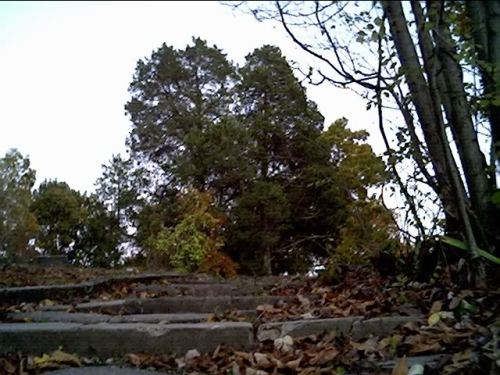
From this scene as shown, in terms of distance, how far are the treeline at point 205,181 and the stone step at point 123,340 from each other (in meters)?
3.56

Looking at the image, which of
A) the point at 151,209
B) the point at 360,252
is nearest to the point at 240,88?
the point at 151,209

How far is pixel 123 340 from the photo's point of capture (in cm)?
171

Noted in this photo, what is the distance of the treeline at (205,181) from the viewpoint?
984 centimetres

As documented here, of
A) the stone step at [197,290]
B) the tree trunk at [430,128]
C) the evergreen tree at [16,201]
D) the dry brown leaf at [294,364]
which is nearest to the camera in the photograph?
the dry brown leaf at [294,364]

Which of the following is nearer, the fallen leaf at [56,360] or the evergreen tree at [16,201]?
the fallen leaf at [56,360]

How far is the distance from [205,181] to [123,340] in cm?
1214

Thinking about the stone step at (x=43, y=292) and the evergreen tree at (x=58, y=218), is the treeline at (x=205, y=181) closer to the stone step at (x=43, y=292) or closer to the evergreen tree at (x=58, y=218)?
the evergreen tree at (x=58, y=218)

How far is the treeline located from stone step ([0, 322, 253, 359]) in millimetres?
3557

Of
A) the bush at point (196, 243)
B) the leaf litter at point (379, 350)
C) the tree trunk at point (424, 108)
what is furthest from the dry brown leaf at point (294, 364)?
the bush at point (196, 243)

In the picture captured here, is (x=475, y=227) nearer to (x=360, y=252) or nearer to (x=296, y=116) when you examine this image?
(x=360, y=252)

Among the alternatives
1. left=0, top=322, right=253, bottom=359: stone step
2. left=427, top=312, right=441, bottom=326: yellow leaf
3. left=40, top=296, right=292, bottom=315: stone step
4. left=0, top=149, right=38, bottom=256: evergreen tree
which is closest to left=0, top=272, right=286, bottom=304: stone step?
left=40, top=296, right=292, bottom=315: stone step

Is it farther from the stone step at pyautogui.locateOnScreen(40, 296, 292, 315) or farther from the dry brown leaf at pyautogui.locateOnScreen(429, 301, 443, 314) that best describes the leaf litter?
the stone step at pyautogui.locateOnScreen(40, 296, 292, 315)

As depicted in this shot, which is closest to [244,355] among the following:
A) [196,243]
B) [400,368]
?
[400,368]

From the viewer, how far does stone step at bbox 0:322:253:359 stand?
170cm
